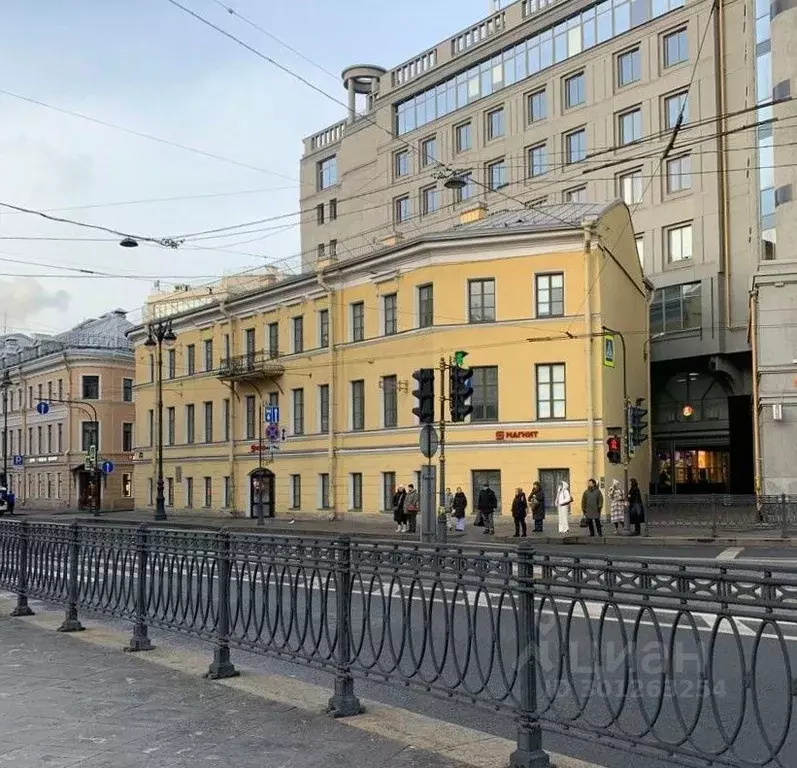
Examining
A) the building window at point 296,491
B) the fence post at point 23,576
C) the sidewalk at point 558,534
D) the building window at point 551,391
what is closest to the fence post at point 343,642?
the fence post at point 23,576

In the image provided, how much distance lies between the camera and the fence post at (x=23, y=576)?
35.4 feet

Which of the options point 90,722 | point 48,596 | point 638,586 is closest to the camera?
point 638,586

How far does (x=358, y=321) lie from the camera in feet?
126

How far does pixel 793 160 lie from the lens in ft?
114

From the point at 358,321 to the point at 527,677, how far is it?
33.7 meters

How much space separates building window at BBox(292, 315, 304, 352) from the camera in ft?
135

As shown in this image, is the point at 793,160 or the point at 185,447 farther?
the point at 185,447

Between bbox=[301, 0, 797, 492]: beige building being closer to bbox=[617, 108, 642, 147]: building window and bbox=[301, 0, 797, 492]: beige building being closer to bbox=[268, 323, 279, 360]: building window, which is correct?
bbox=[617, 108, 642, 147]: building window

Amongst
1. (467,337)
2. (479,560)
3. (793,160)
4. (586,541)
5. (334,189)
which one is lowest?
(586,541)

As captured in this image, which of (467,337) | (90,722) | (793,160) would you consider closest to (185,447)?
Answer: (467,337)

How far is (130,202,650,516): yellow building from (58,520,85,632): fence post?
23.9 meters

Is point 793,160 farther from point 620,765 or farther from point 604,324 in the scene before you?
point 620,765

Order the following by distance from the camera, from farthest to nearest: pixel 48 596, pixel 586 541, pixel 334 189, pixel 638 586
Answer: pixel 334 189, pixel 586 541, pixel 48 596, pixel 638 586

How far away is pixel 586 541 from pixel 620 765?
21490 mm
